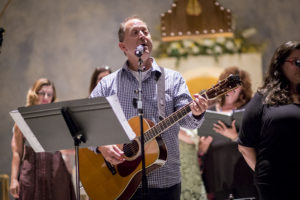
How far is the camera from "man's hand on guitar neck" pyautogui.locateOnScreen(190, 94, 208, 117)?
2996 millimetres

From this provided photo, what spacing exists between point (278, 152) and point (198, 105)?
1.95ft

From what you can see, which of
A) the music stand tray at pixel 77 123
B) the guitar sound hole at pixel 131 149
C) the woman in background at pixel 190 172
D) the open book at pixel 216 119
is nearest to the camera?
the music stand tray at pixel 77 123

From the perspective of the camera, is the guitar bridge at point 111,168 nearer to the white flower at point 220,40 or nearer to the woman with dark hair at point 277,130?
the woman with dark hair at point 277,130

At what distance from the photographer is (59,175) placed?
15.7 ft

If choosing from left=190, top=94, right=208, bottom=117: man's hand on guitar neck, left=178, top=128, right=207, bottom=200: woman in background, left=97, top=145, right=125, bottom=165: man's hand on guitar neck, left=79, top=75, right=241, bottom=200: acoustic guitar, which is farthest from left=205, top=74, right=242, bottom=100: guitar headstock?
left=178, top=128, right=207, bottom=200: woman in background

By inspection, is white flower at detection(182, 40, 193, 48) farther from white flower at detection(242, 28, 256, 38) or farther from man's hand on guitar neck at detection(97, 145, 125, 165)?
man's hand on guitar neck at detection(97, 145, 125, 165)

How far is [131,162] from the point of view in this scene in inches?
126

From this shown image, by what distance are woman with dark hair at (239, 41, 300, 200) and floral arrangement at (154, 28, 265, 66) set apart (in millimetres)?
3472

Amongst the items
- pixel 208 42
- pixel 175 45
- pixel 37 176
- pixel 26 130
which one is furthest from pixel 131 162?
pixel 208 42

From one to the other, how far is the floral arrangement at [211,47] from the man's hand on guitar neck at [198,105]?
3453 mm

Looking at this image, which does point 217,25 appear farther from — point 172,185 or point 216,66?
point 172,185

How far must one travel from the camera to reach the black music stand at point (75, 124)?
282cm

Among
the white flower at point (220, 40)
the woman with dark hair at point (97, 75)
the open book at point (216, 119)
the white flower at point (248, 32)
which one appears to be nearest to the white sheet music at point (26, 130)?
the open book at point (216, 119)

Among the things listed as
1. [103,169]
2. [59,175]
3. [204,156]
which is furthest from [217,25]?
[103,169]
